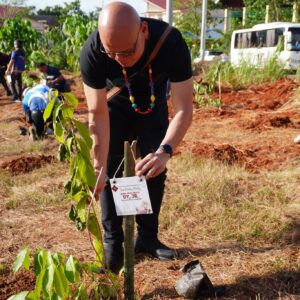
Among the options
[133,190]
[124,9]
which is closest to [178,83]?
[124,9]

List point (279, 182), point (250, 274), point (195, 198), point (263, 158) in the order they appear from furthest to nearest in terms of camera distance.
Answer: point (263, 158)
point (279, 182)
point (195, 198)
point (250, 274)

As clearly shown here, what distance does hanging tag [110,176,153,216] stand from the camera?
1.86 meters

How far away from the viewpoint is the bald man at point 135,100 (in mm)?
1940

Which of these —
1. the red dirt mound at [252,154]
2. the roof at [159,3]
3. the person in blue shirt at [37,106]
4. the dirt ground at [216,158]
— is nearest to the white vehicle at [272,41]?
the dirt ground at [216,158]

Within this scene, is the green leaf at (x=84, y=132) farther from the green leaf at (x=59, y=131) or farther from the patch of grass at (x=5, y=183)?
the patch of grass at (x=5, y=183)

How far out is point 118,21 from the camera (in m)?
1.87

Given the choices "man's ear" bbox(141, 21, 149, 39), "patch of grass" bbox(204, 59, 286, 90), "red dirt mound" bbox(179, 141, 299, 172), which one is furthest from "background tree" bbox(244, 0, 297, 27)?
"man's ear" bbox(141, 21, 149, 39)

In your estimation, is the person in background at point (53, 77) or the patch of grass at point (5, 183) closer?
the patch of grass at point (5, 183)

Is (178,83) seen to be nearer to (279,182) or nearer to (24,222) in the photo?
(24,222)

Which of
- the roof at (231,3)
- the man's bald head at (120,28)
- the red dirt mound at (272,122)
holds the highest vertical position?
the roof at (231,3)

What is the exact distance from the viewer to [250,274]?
8.73 feet

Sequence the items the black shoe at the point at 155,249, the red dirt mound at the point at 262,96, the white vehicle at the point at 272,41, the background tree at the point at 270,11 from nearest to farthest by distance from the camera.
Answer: the black shoe at the point at 155,249
the red dirt mound at the point at 262,96
the white vehicle at the point at 272,41
the background tree at the point at 270,11

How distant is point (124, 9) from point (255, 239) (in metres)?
1.91

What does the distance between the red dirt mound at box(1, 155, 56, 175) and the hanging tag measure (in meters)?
3.44
